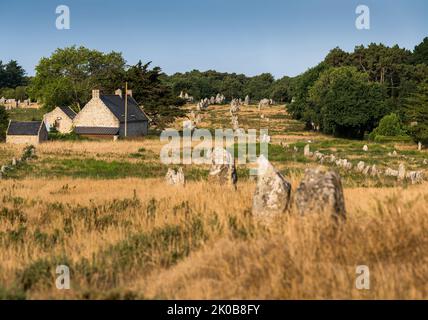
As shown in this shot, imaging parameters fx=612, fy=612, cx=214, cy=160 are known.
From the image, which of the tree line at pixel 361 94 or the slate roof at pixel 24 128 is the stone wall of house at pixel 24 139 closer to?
the slate roof at pixel 24 128

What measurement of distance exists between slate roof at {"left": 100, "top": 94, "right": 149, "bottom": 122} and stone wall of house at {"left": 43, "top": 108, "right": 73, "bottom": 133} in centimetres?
618

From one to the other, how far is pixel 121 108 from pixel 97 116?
3.61 m

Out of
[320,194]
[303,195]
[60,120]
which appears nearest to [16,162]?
[303,195]

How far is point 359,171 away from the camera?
31.6m

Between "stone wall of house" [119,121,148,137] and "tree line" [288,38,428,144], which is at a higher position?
"tree line" [288,38,428,144]

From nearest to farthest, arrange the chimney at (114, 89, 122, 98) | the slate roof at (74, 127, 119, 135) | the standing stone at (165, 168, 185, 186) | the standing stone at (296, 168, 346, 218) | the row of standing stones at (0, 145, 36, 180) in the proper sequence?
the standing stone at (296, 168, 346, 218) → the standing stone at (165, 168, 185, 186) → the row of standing stones at (0, 145, 36, 180) → the slate roof at (74, 127, 119, 135) → the chimney at (114, 89, 122, 98)

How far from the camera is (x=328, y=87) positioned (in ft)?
231

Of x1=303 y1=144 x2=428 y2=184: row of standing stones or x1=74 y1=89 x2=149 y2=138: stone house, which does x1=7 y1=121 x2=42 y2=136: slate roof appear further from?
x1=303 y1=144 x2=428 y2=184: row of standing stones

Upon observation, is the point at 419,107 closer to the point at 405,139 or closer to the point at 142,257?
the point at 405,139

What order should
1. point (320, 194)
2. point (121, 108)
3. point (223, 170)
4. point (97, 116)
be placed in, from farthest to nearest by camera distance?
point (121, 108)
point (97, 116)
point (223, 170)
point (320, 194)

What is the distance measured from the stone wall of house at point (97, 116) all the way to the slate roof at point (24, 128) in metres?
9.53

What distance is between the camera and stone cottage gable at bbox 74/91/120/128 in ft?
201

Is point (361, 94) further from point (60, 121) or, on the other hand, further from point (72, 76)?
point (72, 76)

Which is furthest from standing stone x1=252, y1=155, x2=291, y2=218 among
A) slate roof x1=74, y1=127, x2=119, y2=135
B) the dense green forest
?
slate roof x1=74, y1=127, x2=119, y2=135
